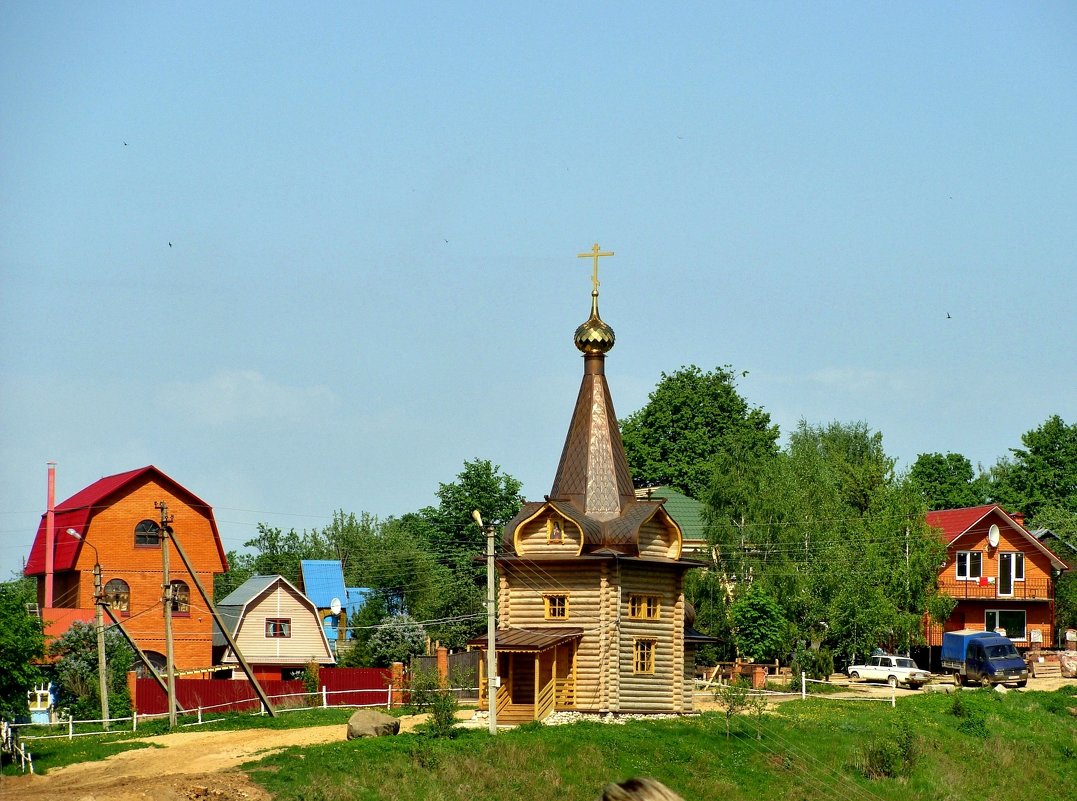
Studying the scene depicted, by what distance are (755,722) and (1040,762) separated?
8994 millimetres

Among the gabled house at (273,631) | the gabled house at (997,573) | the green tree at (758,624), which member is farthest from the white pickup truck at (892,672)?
the gabled house at (273,631)

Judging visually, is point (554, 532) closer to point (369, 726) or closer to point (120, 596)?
point (369, 726)

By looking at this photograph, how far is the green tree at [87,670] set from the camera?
155 feet

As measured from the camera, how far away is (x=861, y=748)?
41219 mm

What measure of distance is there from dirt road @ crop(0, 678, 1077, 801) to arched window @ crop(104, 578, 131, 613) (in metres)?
17.3

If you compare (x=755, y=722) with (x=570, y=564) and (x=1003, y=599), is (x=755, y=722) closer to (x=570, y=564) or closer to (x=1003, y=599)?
(x=570, y=564)

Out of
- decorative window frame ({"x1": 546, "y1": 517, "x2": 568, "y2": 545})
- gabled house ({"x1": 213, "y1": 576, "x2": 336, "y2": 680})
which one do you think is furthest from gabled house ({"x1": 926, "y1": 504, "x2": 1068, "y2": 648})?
decorative window frame ({"x1": 546, "y1": 517, "x2": 568, "y2": 545})

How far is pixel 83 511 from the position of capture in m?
58.8

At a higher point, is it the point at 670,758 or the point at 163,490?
the point at 163,490

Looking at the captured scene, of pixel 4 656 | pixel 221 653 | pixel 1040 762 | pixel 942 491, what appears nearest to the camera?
pixel 4 656

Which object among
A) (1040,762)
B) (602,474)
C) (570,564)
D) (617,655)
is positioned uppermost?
(602,474)

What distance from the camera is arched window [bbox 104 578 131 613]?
5803cm

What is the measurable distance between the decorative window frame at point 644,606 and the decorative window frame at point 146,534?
23.2 metres

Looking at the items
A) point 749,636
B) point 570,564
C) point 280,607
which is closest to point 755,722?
point 570,564
